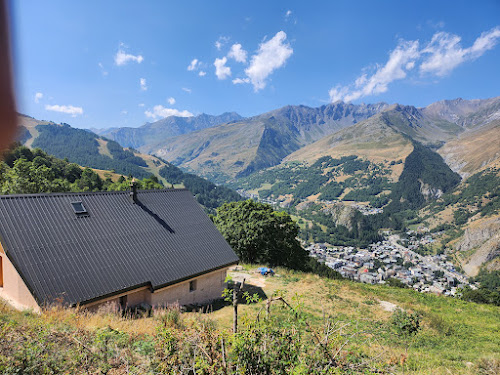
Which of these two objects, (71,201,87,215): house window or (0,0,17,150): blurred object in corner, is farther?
(71,201,87,215): house window

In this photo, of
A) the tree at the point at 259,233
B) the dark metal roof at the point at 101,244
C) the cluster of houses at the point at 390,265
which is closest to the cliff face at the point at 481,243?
the cluster of houses at the point at 390,265

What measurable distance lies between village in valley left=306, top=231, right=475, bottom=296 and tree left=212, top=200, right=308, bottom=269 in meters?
87.5

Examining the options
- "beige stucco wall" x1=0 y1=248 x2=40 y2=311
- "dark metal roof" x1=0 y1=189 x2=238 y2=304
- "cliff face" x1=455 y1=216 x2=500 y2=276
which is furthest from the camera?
"cliff face" x1=455 y1=216 x2=500 y2=276

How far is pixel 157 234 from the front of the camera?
644 inches

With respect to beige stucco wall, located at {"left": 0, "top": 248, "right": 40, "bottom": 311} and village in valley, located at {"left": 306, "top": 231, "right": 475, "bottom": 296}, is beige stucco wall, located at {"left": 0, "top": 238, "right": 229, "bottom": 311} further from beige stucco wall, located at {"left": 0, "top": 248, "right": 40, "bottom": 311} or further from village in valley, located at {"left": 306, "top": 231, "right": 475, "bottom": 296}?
village in valley, located at {"left": 306, "top": 231, "right": 475, "bottom": 296}

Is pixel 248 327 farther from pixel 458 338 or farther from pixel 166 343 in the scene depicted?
pixel 458 338

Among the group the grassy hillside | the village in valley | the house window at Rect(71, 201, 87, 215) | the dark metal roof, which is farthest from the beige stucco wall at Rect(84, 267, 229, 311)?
the village in valley

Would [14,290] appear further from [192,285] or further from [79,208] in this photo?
[192,285]

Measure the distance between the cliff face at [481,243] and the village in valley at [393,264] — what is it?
8385mm

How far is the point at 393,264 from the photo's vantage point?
153000 millimetres

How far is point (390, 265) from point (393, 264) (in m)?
3.04

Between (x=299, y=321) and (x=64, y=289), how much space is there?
34.7ft

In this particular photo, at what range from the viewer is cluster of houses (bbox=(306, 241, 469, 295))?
121188 millimetres

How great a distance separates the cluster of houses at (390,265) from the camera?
121188mm
